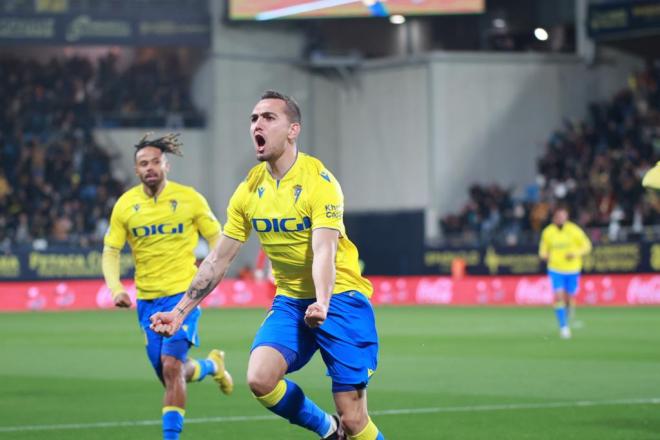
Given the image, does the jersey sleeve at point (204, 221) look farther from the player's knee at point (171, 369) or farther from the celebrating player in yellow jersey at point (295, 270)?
the celebrating player in yellow jersey at point (295, 270)

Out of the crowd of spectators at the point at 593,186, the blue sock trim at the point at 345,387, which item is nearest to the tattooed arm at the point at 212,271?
the blue sock trim at the point at 345,387

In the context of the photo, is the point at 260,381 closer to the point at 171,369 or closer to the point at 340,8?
the point at 171,369

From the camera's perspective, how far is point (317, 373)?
17.1 meters

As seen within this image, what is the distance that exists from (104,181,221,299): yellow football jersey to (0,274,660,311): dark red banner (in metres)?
22.0

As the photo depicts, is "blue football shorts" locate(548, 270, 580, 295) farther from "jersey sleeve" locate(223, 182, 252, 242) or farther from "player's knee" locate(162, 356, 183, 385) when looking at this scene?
"jersey sleeve" locate(223, 182, 252, 242)

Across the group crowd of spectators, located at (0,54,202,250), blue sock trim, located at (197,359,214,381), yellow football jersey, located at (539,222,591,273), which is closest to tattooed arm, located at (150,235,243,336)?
blue sock trim, located at (197,359,214,381)

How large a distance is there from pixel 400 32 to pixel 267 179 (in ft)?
130

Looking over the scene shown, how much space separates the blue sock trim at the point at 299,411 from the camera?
834 cm

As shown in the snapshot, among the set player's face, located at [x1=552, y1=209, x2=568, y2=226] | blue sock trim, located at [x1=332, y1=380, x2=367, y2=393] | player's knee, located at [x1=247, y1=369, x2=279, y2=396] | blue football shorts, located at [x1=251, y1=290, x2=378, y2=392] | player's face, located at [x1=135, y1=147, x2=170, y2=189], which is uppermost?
player's face, located at [x1=135, y1=147, x2=170, y2=189]

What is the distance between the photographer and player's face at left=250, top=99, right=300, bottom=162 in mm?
7809

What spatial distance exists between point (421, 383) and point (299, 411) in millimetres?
7312

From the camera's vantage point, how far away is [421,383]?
51.2 ft

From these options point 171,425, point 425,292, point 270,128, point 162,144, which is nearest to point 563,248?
point 425,292

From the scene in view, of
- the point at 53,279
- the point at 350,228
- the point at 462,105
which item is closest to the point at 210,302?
the point at 53,279
